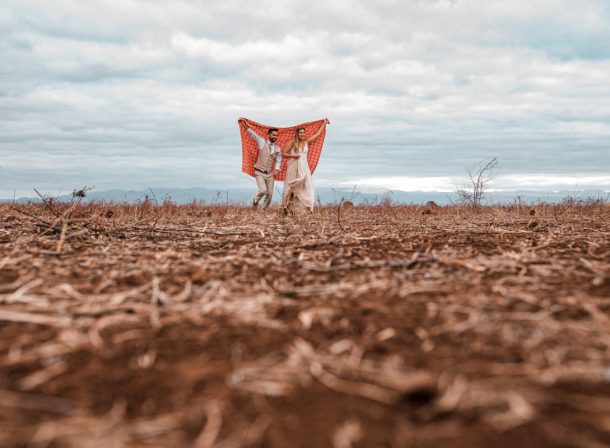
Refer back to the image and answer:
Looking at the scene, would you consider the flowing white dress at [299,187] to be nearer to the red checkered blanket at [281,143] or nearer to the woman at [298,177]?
the woman at [298,177]

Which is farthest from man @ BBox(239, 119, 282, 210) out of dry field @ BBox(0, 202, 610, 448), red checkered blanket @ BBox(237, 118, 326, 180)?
dry field @ BBox(0, 202, 610, 448)

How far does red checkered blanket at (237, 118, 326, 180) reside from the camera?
13188 millimetres

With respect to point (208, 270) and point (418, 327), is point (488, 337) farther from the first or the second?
point (208, 270)

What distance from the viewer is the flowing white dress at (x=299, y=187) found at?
12656mm

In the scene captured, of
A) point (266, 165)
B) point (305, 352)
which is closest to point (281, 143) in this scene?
point (266, 165)

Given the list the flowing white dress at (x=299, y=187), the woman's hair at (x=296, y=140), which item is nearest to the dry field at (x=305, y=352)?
the flowing white dress at (x=299, y=187)

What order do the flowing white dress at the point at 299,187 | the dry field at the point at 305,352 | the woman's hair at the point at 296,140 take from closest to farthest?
the dry field at the point at 305,352
the flowing white dress at the point at 299,187
the woman's hair at the point at 296,140

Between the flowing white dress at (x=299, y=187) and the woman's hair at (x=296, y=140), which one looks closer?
the flowing white dress at (x=299, y=187)

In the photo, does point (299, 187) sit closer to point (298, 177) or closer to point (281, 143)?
point (298, 177)

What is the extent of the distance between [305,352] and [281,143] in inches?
475

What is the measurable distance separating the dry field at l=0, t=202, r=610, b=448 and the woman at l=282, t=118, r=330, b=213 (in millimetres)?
8585

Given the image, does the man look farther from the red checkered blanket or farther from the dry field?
the dry field

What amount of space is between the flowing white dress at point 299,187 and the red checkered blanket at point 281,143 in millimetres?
573

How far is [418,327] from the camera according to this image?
2492 mm
